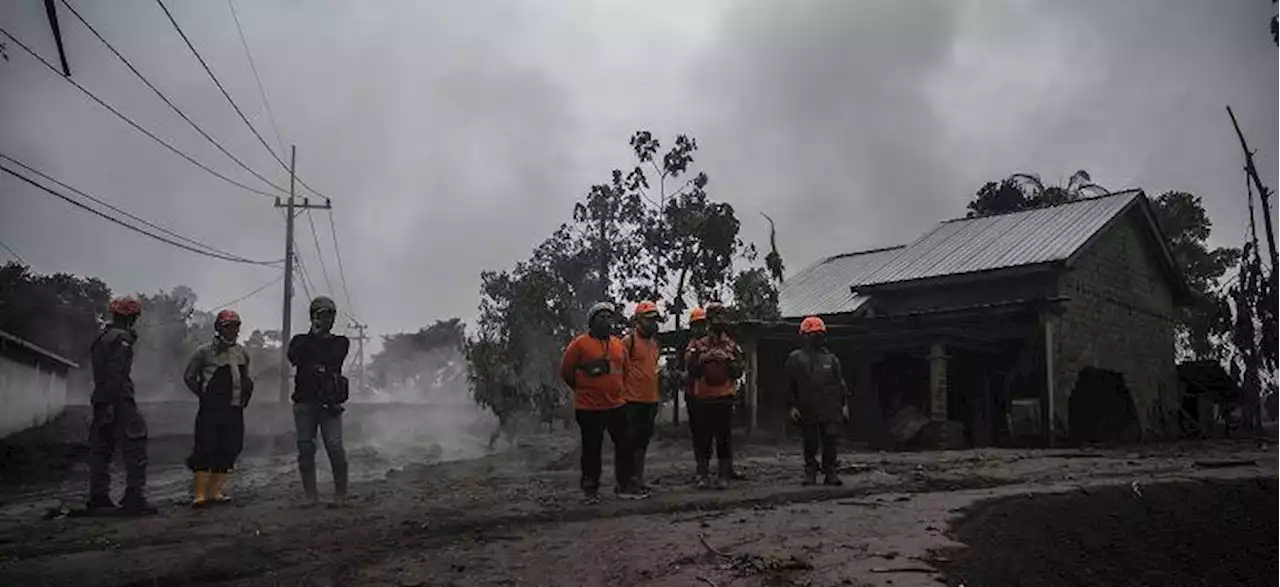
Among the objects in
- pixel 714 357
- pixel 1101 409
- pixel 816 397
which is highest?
pixel 714 357

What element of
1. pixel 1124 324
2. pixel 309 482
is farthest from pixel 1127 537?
pixel 1124 324

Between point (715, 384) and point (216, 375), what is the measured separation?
14.4 ft

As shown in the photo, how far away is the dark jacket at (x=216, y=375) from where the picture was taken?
8172 mm

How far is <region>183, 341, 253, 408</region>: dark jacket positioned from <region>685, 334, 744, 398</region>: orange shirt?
4.00 meters

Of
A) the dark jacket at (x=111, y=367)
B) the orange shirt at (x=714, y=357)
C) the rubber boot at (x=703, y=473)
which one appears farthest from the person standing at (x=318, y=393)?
the rubber boot at (x=703, y=473)

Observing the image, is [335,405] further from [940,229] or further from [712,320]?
[940,229]

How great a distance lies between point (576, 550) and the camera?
218 inches

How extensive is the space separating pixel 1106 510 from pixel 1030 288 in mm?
12783

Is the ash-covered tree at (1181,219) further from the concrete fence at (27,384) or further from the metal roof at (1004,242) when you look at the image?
the concrete fence at (27,384)

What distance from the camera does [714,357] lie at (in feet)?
28.8

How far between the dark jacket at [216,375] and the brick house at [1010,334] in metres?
11.9

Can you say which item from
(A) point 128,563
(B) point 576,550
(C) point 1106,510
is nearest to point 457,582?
(B) point 576,550

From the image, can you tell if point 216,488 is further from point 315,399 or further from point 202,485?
point 315,399

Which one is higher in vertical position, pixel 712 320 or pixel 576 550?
pixel 712 320
